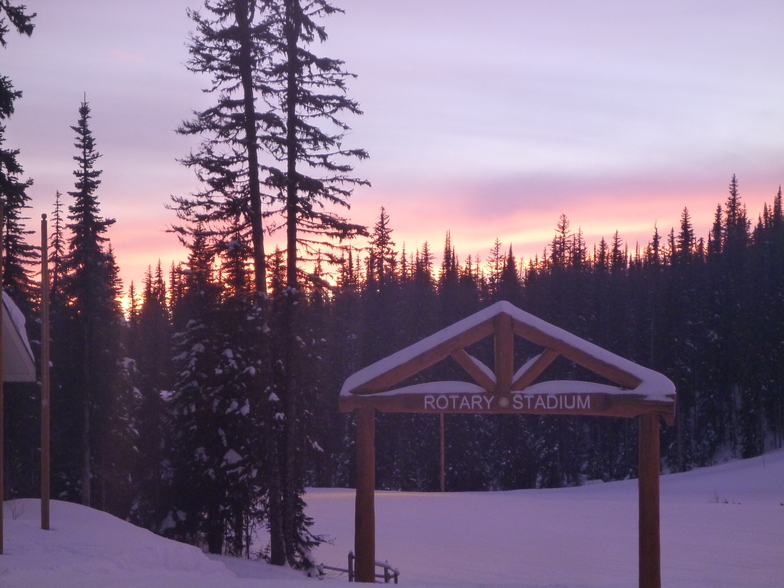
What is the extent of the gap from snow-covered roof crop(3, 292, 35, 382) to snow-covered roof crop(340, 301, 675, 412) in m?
6.49

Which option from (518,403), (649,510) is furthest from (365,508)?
(649,510)

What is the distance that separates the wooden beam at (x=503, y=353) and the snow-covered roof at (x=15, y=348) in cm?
851

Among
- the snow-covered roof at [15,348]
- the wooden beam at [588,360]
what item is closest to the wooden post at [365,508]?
the wooden beam at [588,360]

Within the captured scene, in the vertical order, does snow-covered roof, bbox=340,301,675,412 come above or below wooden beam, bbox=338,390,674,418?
above

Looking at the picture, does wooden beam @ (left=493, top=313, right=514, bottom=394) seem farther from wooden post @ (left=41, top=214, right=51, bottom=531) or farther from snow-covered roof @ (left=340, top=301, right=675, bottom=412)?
wooden post @ (left=41, top=214, right=51, bottom=531)

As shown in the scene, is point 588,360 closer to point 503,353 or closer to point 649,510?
point 503,353

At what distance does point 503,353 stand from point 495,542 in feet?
52.5

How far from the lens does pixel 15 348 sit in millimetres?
13891

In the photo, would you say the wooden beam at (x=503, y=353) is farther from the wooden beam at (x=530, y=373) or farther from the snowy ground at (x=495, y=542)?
the snowy ground at (x=495, y=542)

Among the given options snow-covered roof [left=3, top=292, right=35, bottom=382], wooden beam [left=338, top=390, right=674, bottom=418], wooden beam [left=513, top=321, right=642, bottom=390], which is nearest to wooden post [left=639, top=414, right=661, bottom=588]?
wooden beam [left=338, top=390, right=674, bottom=418]

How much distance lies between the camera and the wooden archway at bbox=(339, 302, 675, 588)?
1056cm

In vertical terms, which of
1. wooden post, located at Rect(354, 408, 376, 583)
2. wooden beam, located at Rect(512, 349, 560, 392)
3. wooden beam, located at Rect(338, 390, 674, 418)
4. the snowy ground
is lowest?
the snowy ground

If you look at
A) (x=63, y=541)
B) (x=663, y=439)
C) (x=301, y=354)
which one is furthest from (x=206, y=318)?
(x=663, y=439)

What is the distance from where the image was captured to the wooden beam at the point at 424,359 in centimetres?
1087
